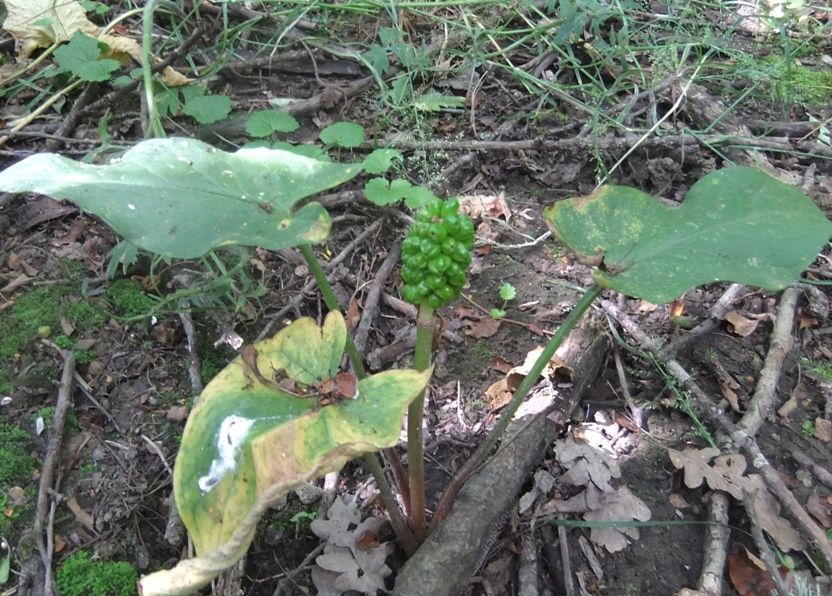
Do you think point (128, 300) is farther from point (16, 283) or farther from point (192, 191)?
point (192, 191)

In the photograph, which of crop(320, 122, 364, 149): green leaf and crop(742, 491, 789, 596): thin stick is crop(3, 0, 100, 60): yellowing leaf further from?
crop(742, 491, 789, 596): thin stick

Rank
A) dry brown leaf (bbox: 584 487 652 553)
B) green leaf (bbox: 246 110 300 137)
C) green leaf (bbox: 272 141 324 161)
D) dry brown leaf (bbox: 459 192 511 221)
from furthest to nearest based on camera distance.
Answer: dry brown leaf (bbox: 459 192 511 221) < green leaf (bbox: 246 110 300 137) < green leaf (bbox: 272 141 324 161) < dry brown leaf (bbox: 584 487 652 553)

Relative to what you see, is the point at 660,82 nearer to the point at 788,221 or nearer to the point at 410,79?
the point at 410,79

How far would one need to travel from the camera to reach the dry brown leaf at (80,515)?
52.7 inches

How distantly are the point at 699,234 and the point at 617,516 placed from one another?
29.8 inches

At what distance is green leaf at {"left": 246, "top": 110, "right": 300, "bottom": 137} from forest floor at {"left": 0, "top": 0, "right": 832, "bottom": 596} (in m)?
0.18

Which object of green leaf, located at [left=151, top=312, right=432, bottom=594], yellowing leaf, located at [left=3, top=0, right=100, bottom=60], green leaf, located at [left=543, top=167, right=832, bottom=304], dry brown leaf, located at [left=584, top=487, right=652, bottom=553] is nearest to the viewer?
green leaf, located at [left=151, top=312, right=432, bottom=594]

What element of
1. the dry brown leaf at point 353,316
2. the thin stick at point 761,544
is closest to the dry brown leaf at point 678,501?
the thin stick at point 761,544

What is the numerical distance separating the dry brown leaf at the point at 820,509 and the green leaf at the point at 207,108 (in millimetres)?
2216

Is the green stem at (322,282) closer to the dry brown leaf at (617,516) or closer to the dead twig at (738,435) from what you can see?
the dry brown leaf at (617,516)

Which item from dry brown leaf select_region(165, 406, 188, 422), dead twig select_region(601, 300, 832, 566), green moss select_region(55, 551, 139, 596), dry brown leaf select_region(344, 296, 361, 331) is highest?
dead twig select_region(601, 300, 832, 566)

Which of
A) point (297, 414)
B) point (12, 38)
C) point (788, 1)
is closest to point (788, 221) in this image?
point (297, 414)

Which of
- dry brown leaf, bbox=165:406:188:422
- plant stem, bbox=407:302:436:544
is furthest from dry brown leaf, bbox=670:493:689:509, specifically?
dry brown leaf, bbox=165:406:188:422

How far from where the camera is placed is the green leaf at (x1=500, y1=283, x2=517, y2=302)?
195 cm
